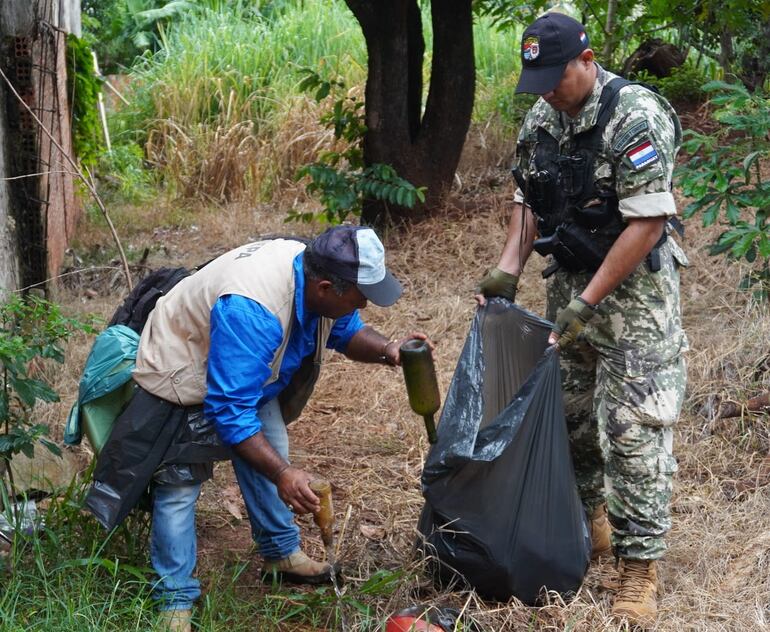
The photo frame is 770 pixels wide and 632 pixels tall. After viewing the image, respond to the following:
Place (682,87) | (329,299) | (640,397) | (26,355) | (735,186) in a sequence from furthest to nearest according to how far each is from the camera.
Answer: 1. (682,87)
2. (735,186)
3. (26,355)
4. (640,397)
5. (329,299)

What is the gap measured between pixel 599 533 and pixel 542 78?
1.66 meters

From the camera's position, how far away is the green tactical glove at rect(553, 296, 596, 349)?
122 inches

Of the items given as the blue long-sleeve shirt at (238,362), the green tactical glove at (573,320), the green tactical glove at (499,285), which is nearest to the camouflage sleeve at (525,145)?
the green tactical glove at (499,285)

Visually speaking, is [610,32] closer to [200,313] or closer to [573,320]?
[573,320]

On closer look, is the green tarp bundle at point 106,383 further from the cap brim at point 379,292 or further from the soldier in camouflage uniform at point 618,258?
the soldier in camouflage uniform at point 618,258

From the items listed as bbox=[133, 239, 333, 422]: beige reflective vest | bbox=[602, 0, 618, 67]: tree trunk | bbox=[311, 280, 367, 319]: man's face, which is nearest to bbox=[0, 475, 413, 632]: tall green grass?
bbox=[133, 239, 333, 422]: beige reflective vest

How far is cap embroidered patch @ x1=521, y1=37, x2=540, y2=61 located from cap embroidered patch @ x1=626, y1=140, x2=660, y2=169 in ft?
1.39

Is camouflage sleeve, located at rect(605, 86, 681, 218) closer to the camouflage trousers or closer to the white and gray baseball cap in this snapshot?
the camouflage trousers

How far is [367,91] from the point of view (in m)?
7.00

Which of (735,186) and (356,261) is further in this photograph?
(735,186)

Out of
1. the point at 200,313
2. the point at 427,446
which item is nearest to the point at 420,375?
the point at 200,313

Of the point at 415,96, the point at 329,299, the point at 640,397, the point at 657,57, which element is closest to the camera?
the point at 329,299

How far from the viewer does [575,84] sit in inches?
123

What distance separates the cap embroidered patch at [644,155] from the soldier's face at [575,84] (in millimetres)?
266
